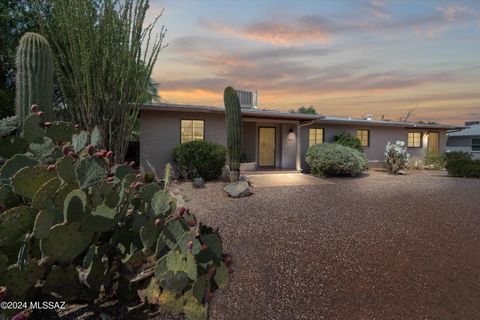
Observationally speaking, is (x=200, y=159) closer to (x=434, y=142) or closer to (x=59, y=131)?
(x=59, y=131)

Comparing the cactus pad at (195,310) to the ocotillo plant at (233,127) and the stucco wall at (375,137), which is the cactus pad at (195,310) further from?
the stucco wall at (375,137)

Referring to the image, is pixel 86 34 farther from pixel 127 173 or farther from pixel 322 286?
pixel 322 286

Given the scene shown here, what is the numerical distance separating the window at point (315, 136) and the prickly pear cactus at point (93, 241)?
15537 mm

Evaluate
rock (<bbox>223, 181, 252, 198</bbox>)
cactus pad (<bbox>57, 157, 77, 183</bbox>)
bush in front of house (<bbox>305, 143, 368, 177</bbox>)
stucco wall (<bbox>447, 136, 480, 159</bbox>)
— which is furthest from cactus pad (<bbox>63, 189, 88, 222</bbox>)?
stucco wall (<bbox>447, 136, 480, 159</bbox>)

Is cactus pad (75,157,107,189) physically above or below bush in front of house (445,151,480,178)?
above

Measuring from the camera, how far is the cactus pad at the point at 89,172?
1.92 metres

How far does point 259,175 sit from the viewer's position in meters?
13.7

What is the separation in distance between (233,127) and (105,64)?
4.73m

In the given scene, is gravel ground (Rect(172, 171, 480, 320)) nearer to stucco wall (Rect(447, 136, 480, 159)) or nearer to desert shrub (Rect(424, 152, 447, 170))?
desert shrub (Rect(424, 152, 447, 170))

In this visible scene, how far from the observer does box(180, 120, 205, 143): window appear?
519 inches

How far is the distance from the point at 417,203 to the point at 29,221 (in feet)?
31.2

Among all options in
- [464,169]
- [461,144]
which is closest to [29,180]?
[464,169]

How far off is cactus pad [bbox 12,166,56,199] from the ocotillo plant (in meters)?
9.16

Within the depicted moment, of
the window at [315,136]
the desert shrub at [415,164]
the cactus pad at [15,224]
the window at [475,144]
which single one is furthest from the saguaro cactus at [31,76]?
the window at [475,144]
